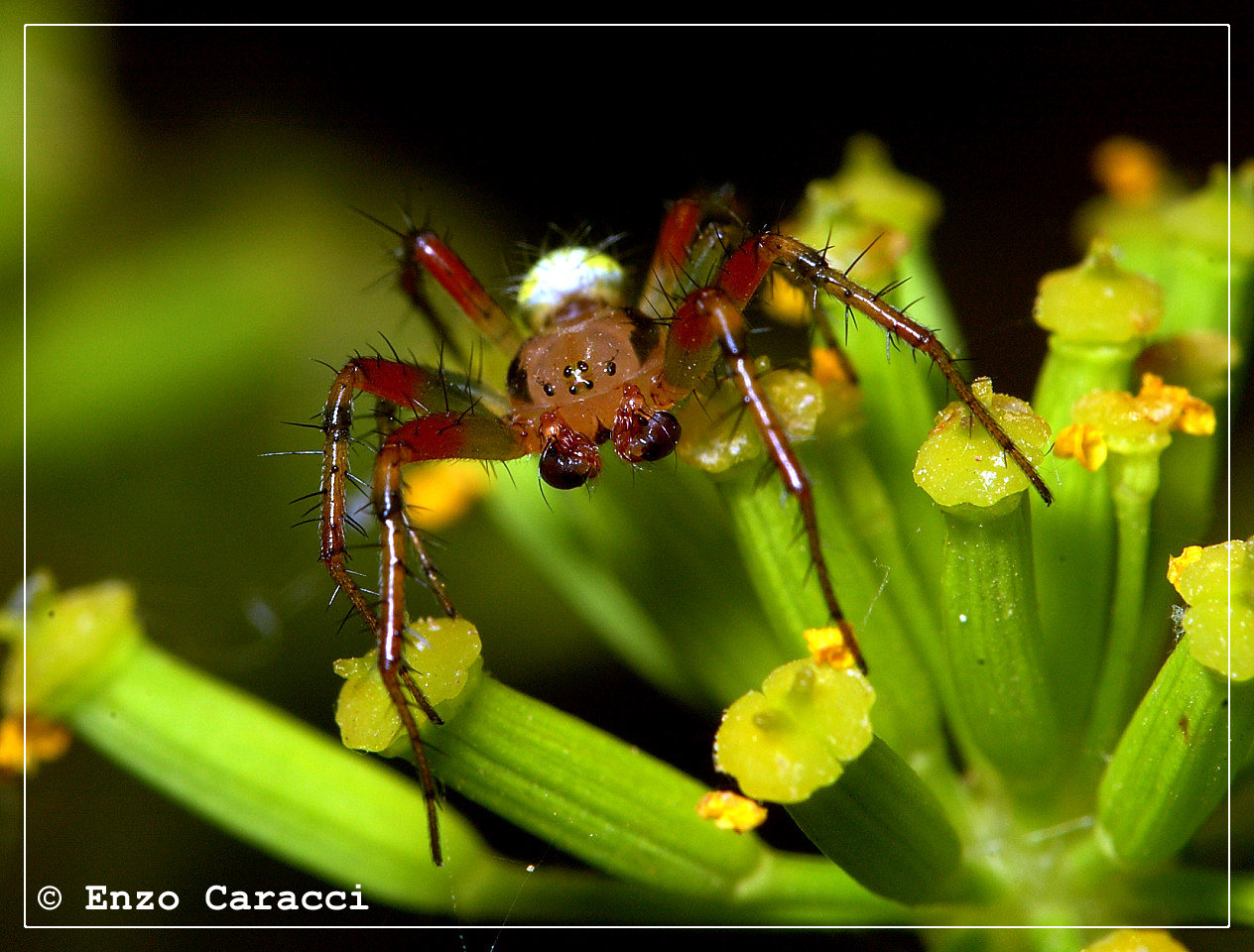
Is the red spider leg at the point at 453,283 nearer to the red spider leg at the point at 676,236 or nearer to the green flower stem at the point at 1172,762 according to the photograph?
the red spider leg at the point at 676,236

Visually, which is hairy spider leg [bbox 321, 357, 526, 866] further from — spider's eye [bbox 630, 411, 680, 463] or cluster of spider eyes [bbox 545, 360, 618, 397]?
spider's eye [bbox 630, 411, 680, 463]

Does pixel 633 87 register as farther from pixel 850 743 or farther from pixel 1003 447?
pixel 850 743

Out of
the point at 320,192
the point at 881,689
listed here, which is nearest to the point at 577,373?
the point at 881,689

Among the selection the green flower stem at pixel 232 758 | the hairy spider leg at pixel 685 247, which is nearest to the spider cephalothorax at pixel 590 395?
the hairy spider leg at pixel 685 247

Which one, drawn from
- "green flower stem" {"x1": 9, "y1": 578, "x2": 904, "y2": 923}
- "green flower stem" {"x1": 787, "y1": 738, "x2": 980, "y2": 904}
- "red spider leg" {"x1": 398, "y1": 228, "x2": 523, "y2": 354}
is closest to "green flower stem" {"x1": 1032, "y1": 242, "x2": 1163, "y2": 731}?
"green flower stem" {"x1": 787, "y1": 738, "x2": 980, "y2": 904}

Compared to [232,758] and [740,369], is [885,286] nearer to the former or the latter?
[740,369]

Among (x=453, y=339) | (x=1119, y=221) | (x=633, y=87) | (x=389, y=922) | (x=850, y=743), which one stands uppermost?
(x=633, y=87)

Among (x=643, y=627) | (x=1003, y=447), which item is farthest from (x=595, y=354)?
(x=1003, y=447)
